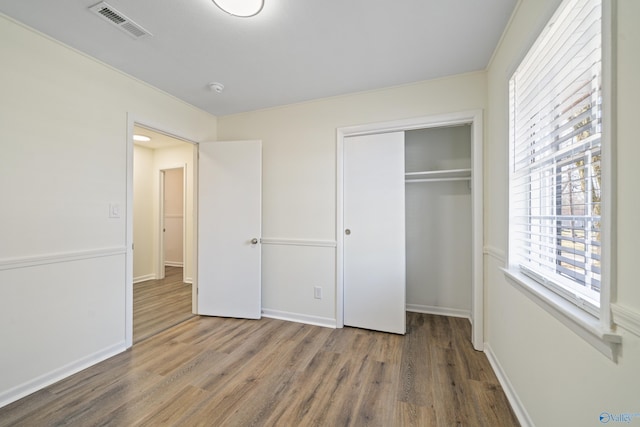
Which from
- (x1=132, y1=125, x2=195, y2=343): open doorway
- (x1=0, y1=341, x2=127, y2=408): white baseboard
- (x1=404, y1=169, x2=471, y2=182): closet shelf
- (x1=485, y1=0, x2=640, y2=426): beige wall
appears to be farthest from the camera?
(x1=132, y1=125, x2=195, y2=343): open doorway

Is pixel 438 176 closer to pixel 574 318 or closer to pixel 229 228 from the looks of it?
pixel 574 318

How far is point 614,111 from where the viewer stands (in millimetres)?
794

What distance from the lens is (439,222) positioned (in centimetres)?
307

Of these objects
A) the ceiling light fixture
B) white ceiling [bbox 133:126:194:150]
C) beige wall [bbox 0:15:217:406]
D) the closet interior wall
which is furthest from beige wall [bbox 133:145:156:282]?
the closet interior wall

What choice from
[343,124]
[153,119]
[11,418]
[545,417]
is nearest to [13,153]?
[153,119]

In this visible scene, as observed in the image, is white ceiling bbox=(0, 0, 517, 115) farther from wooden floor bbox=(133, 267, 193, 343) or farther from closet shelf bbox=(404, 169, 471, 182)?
wooden floor bbox=(133, 267, 193, 343)

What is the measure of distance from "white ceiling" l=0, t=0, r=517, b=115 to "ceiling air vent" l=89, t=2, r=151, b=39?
1.6 inches

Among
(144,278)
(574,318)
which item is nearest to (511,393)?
(574,318)

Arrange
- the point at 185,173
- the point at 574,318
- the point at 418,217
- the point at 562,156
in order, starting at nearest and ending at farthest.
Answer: the point at 574,318 → the point at 562,156 → the point at 418,217 → the point at 185,173

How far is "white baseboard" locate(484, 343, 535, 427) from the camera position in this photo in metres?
1.41

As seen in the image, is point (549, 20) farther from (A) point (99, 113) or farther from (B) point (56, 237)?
(B) point (56, 237)

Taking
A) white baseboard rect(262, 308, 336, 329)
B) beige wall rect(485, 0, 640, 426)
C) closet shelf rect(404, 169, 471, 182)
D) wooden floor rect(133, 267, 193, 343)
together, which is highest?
closet shelf rect(404, 169, 471, 182)

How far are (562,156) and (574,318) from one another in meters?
0.71

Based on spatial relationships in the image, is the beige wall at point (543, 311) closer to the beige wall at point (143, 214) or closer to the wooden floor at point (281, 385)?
the wooden floor at point (281, 385)
